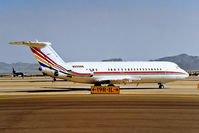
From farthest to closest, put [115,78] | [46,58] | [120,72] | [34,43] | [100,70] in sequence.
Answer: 1. [120,72]
2. [100,70]
3. [115,78]
4. [46,58]
5. [34,43]

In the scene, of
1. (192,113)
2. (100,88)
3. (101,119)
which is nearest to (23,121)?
(101,119)

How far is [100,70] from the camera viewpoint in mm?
37219

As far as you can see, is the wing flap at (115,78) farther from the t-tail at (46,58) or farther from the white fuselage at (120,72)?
the t-tail at (46,58)

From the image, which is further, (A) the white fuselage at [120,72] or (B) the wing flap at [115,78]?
(B) the wing flap at [115,78]

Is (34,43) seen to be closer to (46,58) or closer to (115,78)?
(46,58)

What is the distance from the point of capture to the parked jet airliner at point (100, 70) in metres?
34.7

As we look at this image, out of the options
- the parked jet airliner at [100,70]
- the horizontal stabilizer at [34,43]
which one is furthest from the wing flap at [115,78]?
the horizontal stabilizer at [34,43]

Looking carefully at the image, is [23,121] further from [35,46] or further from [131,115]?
[35,46]

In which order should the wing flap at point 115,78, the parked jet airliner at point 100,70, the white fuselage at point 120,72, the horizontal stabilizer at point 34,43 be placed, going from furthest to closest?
the wing flap at point 115,78 → the white fuselage at point 120,72 → the parked jet airliner at point 100,70 → the horizontal stabilizer at point 34,43

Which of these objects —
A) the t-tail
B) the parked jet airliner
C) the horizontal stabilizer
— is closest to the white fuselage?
the parked jet airliner

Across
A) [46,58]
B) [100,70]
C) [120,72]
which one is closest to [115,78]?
[120,72]

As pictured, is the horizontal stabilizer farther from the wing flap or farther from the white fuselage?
the wing flap

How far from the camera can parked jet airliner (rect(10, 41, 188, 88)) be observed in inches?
1366

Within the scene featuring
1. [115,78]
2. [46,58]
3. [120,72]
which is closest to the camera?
[46,58]
